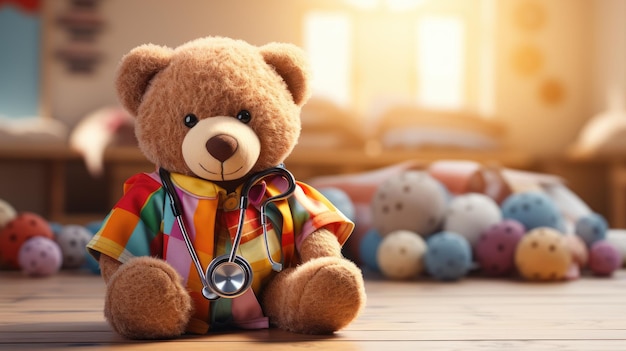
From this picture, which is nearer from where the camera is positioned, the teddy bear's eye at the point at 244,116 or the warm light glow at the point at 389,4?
the teddy bear's eye at the point at 244,116

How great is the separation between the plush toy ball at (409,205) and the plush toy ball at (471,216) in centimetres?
4

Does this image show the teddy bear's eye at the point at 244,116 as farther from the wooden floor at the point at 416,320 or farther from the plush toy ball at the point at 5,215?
the plush toy ball at the point at 5,215

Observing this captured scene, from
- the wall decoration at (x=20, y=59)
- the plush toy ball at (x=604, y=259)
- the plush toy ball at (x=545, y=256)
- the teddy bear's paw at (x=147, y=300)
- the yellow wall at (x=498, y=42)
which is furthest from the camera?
the yellow wall at (x=498, y=42)

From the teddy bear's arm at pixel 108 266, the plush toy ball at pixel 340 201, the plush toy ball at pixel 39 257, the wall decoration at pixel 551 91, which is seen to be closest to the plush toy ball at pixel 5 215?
the plush toy ball at pixel 39 257

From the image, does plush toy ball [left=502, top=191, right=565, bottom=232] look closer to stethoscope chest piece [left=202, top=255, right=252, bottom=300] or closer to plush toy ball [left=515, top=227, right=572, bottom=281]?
plush toy ball [left=515, top=227, right=572, bottom=281]

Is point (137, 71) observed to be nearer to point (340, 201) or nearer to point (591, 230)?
point (340, 201)

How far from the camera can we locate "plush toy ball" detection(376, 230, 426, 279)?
1.89 metres

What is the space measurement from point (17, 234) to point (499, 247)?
1.29 m

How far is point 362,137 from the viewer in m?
3.97

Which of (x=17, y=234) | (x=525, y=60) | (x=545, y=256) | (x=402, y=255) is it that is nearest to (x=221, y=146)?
(x=402, y=255)

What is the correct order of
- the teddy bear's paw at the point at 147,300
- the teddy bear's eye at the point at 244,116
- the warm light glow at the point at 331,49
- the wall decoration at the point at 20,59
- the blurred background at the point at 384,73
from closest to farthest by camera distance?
the teddy bear's paw at the point at 147,300, the teddy bear's eye at the point at 244,116, the blurred background at the point at 384,73, the wall decoration at the point at 20,59, the warm light glow at the point at 331,49

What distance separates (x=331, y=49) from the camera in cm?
504

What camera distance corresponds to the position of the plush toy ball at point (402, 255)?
6.20ft

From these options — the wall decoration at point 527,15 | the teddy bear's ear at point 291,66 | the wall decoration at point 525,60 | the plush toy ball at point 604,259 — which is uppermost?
the teddy bear's ear at point 291,66
